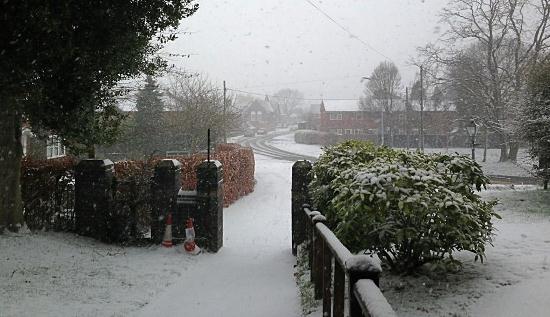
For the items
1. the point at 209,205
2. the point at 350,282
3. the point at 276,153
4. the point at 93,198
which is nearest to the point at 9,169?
the point at 93,198

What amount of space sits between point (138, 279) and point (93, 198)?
10.1 ft

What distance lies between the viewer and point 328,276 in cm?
430

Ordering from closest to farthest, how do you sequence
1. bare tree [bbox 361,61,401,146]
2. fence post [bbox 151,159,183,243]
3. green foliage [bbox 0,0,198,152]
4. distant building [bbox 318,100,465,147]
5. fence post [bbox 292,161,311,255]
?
green foliage [bbox 0,0,198,152] → fence post [bbox 292,161,311,255] → fence post [bbox 151,159,183,243] → distant building [bbox 318,100,465,147] → bare tree [bbox 361,61,401,146]

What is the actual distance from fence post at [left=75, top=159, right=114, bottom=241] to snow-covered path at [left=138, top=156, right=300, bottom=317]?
7.55ft

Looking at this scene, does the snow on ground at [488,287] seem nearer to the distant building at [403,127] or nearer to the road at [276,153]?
the road at [276,153]

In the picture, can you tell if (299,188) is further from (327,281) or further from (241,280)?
(327,281)

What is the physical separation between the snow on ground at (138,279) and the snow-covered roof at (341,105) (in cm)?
5111

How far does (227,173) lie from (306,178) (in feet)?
25.1

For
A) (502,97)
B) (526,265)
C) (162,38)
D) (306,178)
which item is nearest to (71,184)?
(162,38)

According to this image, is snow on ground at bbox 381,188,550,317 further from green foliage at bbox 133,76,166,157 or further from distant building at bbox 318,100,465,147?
distant building at bbox 318,100,465,147

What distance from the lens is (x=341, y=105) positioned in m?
61.9

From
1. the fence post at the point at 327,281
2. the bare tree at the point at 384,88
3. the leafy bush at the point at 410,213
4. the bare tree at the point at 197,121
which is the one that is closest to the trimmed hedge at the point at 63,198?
the leafy bush at the point at 410,213

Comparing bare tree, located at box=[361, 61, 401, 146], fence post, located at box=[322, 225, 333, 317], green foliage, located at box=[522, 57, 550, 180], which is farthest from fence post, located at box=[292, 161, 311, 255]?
bare tree, located at box=[361, 61, 401, 146]

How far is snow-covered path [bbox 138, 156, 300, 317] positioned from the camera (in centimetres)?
583
